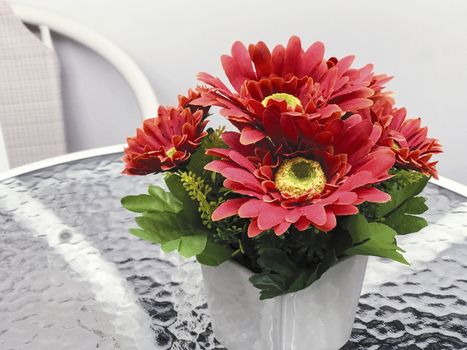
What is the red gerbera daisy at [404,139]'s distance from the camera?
525mm

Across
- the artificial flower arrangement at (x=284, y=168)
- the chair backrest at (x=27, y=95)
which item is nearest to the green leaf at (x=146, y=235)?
the artificial flower arrangement at (x=284, y=168)

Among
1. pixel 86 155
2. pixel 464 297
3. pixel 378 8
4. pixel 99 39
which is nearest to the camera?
pixel 464 297

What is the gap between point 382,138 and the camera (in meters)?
0.52

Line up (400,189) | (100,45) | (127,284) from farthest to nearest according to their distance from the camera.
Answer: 1. (100,45)
2. (127,284)
3. (400,189)

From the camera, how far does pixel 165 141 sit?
559 millimetres

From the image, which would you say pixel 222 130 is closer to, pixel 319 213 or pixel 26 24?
pixel 319 213

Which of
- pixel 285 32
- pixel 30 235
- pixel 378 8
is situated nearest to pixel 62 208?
pixel 30 235

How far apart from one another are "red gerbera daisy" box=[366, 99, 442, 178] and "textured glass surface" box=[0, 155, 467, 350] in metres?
0.24

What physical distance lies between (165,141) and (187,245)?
95mm

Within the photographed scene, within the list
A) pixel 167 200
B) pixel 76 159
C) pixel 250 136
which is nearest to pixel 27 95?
pixel 76 159

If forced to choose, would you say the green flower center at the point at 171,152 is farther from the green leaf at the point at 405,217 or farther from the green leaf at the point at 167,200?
the green leaf at the point at 405,217

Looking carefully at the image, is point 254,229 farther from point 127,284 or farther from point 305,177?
point 127,284

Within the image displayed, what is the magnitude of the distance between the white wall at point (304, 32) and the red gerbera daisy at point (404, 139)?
3.27ft

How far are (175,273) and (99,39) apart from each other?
0.70 meters
